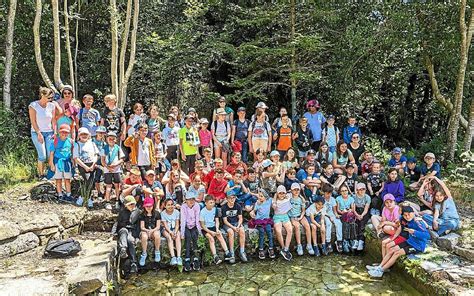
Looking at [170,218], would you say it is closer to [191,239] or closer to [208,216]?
[191,239]

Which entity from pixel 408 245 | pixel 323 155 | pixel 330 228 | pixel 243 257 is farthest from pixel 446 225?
pixel 243 257

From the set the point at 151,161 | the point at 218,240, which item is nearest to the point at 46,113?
the point at 151,161

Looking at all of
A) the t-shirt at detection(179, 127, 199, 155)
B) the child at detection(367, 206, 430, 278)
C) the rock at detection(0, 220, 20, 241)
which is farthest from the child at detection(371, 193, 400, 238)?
the rock at detection(0, 220, 20, 241)

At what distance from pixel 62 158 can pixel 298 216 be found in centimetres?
423

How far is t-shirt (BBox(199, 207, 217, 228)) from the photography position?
646 centimetres

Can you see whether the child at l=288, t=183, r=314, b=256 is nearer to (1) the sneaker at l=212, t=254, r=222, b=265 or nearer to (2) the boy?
(1) the sneaker at l=212, t=254, r=222, b=265

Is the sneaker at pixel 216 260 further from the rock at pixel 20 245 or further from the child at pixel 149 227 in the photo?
the rock at pixel 20 245

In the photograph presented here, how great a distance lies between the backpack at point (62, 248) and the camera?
5.25 metres

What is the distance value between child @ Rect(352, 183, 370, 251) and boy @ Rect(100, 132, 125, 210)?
430cm

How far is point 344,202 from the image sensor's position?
23.2 ft

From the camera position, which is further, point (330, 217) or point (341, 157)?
point (341, 157)

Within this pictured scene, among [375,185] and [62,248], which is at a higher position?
[375,185]

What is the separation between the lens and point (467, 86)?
9867mm

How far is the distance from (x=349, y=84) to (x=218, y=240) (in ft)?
17.8
